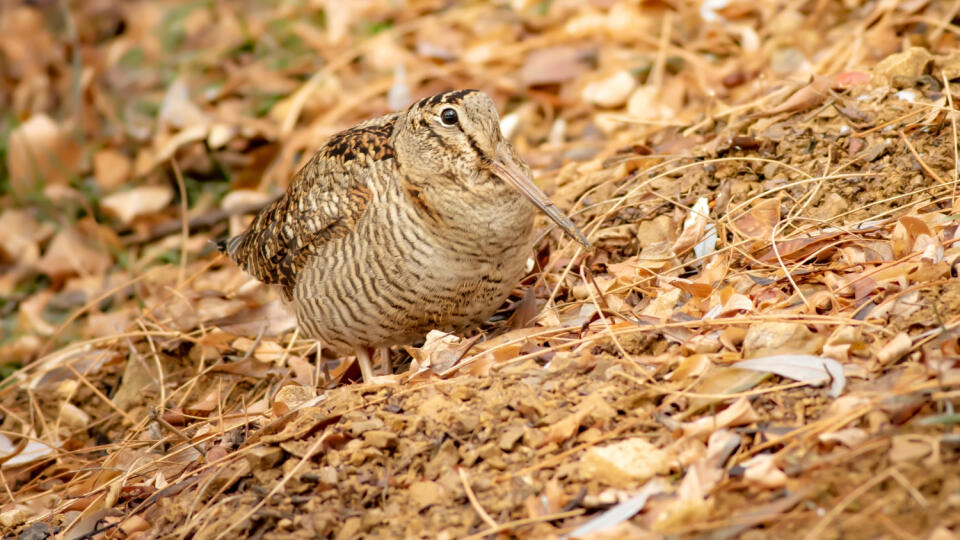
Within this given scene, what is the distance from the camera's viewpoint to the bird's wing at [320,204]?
4.20m

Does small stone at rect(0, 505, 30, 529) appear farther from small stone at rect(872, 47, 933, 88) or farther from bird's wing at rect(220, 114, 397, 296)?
small stone at rect(872, 47, 933, 88)

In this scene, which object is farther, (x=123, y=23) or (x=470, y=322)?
(x=123, y=23)

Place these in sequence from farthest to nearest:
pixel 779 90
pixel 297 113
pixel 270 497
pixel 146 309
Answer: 1. pixel 297 113
2. pixel 146 309
3. pixel 779 90
4. pixel 270 497

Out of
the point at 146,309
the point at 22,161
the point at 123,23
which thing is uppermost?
the point at 123,23

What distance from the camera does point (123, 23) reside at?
9094 millimetres

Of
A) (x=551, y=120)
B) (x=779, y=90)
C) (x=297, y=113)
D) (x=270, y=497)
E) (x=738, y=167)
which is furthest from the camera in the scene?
(x=297, y=113)

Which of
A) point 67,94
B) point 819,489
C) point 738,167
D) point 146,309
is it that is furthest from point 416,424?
point 67,94

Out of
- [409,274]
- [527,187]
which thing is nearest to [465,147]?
[527,187]

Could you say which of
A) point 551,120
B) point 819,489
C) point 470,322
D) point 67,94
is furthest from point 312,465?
point 67,94

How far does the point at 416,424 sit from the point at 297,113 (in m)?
4.38

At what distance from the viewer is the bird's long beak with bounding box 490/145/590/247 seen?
3.76 metres

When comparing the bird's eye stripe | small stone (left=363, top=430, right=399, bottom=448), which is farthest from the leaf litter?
the bird's eye stripe

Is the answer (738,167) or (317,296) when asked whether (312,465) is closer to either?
(317,296)

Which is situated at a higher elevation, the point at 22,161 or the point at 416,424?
the point at 22,161
